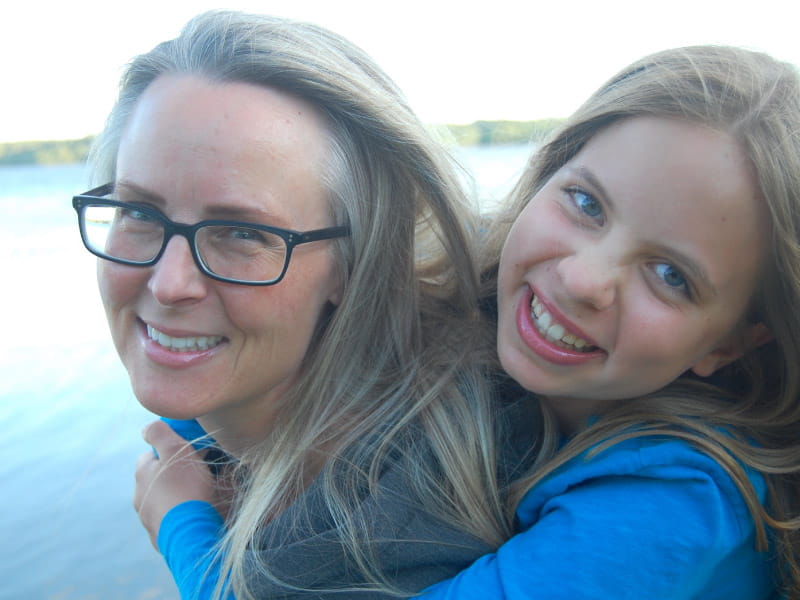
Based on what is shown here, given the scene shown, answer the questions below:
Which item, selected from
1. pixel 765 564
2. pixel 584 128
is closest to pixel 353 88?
pixel 584 128

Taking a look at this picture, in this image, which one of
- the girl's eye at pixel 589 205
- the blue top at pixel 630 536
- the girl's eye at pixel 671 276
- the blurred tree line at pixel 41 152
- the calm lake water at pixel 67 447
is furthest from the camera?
the blurred tree line at pixel 41 152

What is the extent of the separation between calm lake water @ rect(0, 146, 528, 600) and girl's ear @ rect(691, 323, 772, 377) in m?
0.99

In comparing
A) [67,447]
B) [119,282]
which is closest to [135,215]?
[119,282]

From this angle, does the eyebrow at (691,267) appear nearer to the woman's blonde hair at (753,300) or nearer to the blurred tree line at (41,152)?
the woman's blonde hair at (753,300)

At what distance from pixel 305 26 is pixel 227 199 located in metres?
0.62

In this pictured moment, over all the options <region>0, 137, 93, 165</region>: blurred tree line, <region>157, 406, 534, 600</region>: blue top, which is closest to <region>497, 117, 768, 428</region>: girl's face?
<region>157, 406, 534, 600</region>: blue top

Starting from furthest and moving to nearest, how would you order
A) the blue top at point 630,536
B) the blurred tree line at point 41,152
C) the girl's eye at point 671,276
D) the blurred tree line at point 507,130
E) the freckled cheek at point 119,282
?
the blurred tree line at point 41,152, the blurred tree line at point 507,130, the freckled cheek at point 119,282, the girl's eye at point 671,276, the blue top at point 630,536

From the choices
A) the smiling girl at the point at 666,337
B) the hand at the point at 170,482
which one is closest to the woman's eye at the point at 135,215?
the hand at the point at 170,482

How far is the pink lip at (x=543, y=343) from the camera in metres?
1.53

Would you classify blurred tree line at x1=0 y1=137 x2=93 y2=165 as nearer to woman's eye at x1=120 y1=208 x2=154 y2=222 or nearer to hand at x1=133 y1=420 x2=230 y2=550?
hand at x1=133 y1=420 x2=230 y2=550

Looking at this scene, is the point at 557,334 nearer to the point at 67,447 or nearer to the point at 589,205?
the point at 589,205

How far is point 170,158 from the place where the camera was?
1538 millimetres

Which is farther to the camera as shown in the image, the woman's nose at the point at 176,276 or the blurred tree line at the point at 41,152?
the blurred tree line at the point at 41,152

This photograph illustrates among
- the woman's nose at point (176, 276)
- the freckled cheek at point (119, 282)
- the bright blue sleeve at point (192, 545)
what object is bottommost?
the bright blue sleeve at point (192, 545)
